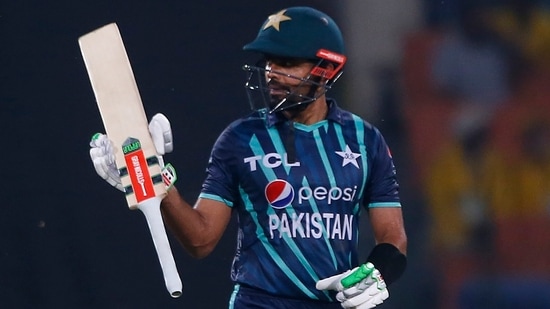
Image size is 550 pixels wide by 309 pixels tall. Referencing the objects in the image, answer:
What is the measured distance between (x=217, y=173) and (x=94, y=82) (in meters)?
0.54

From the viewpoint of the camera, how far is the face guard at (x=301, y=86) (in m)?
4.14

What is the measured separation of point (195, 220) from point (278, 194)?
0.27 meters

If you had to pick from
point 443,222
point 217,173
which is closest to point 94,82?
point 217,173

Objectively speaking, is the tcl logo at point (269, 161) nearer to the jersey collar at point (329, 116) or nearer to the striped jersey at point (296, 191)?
the striped jersey at point (296, 191)

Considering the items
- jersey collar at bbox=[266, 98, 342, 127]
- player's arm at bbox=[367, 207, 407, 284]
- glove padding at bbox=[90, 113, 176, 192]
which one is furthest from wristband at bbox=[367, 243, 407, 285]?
glove padding at bbox=[90, 113, 176, 192]

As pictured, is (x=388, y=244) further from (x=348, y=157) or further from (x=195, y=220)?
(x=195, y=220)

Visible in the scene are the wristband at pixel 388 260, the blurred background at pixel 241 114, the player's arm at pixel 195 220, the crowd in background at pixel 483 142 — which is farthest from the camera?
the crowd in background at pixel 483 142

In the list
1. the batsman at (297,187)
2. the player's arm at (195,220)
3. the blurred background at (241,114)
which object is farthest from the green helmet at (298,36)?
the blurred background at (241,114)

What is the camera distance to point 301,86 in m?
4.16

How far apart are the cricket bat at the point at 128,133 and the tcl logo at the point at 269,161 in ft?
1.48

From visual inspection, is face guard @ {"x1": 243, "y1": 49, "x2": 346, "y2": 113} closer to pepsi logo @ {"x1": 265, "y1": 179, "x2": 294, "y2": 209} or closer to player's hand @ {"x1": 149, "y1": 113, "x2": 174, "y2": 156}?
pepsi logo @ {"x1": 265, "y1": 179, "x2": 294, "y2": 209}

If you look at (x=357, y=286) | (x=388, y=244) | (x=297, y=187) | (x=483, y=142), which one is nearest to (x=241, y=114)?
(x=483, y=142)

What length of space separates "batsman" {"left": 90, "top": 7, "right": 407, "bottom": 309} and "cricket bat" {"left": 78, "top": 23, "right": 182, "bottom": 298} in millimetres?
232

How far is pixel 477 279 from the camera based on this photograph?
5641mm
